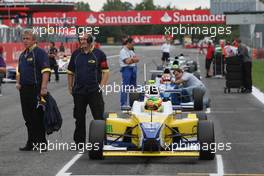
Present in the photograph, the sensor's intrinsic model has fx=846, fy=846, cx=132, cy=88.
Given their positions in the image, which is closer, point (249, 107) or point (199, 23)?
point (249, 107)

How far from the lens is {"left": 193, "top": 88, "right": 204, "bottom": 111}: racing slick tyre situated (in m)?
20.1

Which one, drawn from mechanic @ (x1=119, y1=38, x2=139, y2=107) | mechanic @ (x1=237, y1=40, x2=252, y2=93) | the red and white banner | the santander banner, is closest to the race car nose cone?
mechanic @ (x1=119, y1=38, x2=139, y2=107)

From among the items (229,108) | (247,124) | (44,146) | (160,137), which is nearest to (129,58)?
(229,108)

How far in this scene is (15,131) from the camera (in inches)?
640

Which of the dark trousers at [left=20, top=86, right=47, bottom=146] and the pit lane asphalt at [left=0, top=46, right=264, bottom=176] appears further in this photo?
the dark trousers at [left=20, top=86, right=47, bottom=146]

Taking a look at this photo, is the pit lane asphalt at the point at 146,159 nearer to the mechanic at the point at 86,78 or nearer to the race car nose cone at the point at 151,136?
the race car nose cone at the point at 151,136

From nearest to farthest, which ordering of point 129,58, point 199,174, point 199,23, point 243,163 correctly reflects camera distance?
point 199,174 → point 243,163 → point 129,58 → point 199,23

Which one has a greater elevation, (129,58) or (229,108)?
(129,58)

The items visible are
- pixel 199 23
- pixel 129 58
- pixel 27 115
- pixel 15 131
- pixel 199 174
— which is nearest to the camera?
pixel 199 174

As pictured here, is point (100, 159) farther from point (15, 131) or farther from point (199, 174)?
point (15, 131)

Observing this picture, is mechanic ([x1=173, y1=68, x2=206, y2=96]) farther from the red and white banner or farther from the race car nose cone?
the red and white banner

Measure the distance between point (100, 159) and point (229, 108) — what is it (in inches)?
386

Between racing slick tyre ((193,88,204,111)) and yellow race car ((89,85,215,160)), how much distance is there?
7.13 meters

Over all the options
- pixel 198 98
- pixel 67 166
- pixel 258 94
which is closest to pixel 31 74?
pixel 67 166
